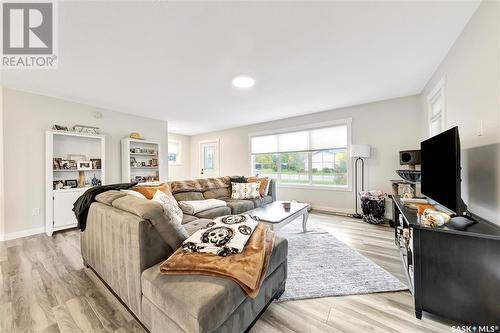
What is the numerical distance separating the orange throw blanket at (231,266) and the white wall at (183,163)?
5.83 m

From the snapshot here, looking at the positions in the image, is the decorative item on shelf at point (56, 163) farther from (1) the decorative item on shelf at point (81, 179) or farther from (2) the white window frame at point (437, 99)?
(2) the white window frame at point (437, 99)

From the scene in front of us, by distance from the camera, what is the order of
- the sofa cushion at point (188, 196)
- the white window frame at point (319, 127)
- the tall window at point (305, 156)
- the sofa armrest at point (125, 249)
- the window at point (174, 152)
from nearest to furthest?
the sofa armrest at point (125, 249), the sofa cushion at point (188, 196), the white window frame at point (319, 127), the tall window at point (305, 156), the window at point (174, 152)

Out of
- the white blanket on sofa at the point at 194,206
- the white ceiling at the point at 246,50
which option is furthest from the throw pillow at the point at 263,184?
the white ceiling at the point at 246,50

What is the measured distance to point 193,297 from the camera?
3.09 feet

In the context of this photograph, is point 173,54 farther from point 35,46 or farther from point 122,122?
point 122,122

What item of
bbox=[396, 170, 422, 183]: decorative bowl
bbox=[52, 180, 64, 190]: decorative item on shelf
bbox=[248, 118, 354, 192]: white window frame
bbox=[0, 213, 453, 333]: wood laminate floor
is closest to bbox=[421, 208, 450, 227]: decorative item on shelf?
bbox=[0, 213, 453, 333]: wood laminate floor

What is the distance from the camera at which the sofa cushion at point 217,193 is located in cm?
354

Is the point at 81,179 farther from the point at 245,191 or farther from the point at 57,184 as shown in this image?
the point at 245,191

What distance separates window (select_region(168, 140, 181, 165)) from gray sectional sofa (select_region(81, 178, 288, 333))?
4961 millimetres

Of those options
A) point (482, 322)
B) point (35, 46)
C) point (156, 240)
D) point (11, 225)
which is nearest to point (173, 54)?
point (35, 46)

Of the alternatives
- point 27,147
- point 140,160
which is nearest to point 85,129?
point 27,147

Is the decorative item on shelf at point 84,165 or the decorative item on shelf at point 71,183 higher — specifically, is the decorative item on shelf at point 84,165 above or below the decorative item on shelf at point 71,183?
above

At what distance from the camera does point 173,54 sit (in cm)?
213

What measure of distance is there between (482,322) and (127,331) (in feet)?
7.48
